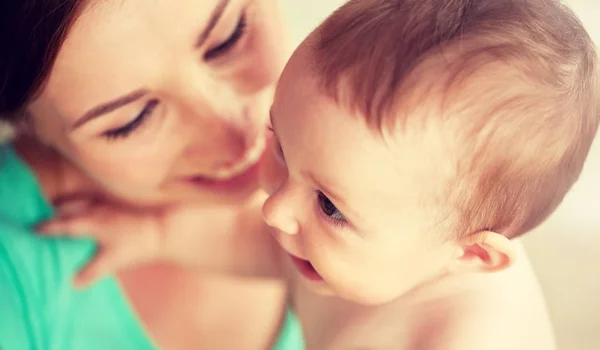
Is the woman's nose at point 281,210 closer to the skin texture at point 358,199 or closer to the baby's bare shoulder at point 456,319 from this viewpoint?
the skin texture at point 358,199

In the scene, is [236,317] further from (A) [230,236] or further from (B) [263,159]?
(B) [263,159]

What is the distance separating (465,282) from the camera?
678 mm

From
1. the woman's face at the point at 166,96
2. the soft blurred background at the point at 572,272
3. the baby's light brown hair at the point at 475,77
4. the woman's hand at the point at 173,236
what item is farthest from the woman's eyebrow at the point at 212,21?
the soft blurred background at the point at 572,272

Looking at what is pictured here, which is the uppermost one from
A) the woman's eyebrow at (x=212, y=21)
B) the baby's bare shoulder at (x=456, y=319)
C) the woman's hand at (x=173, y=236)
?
the woman's eyebrow at (x=212, y=21)

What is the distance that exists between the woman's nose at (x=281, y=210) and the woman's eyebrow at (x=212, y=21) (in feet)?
0.48

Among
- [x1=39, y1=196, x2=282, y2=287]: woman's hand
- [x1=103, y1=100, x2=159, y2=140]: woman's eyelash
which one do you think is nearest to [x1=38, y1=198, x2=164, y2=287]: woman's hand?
[x1=39, y1=196, x2=282, y2=287]: woman's hand

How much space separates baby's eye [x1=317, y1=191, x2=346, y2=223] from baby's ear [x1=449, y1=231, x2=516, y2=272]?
0.11 metres

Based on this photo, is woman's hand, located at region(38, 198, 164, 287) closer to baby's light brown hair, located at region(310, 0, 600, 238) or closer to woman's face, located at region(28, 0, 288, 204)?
woman's face, located at region(28, 0, 288, 204)

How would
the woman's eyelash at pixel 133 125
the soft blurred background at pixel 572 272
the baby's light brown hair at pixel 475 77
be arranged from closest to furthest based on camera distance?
the baby's light brown hair at pixel 475 77 < the woman's eyelash at pixel 133 125 < the soft blurred background at pixel 572 272

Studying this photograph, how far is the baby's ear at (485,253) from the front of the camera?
1.71 feet

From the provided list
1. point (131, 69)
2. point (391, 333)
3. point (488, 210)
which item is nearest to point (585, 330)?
point (391, 333)

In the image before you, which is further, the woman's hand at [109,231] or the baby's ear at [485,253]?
the woman's hand at [109,231]

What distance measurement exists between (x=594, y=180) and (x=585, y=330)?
0.77 ft

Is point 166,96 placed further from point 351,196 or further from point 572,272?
point 572,272
